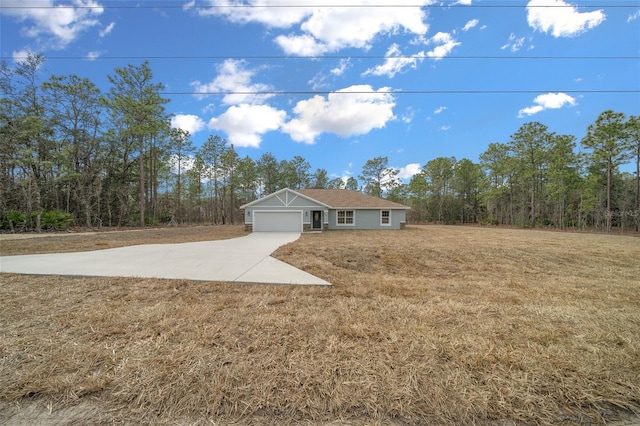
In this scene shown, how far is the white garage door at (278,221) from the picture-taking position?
18.3 m

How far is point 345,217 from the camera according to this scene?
2066cm

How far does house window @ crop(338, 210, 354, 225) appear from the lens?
2061cm

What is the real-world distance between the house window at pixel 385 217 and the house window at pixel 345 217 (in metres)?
2.41

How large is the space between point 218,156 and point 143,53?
84.3ft

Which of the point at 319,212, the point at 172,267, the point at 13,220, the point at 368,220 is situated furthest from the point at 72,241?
the point at 368,220

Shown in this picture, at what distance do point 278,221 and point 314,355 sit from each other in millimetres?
16457

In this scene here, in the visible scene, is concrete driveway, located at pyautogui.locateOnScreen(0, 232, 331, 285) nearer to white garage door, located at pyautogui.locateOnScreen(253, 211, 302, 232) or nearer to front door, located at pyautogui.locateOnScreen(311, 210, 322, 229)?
white garage door, located at pyautogui.locateOnScreen(253, 211, 302, 232)

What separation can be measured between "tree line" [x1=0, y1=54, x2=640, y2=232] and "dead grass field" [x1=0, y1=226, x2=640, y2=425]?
12.4 metres

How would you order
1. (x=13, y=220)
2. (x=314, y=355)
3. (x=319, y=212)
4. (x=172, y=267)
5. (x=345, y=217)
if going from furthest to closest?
(x=319, y=212) < (x=345, y=217) < (x=13, y=220) < (x=172, y=267) < (x=314, y=355)

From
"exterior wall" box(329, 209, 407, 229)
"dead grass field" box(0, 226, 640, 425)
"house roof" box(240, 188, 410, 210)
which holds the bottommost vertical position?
"dead grass field" box(0, 226, 640, 425)

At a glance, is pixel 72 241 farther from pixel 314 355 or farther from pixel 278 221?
pixel 314 355

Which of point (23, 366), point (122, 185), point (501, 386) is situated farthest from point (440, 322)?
point (122, 185)

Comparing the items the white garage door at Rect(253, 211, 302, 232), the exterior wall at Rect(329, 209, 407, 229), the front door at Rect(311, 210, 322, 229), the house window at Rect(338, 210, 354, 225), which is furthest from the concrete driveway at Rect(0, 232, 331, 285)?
the house window at Rect(338, 210, 354, 225)

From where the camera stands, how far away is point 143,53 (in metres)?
8.30
